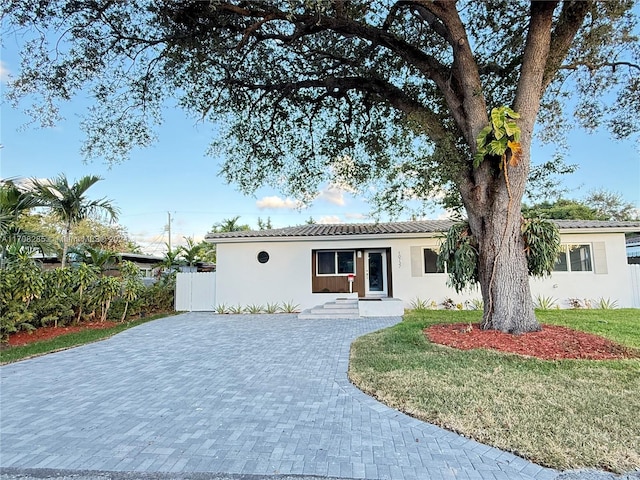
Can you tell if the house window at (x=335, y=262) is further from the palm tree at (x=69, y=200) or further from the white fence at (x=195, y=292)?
the palm tree at (x=69, y=200)

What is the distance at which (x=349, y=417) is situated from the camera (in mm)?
3953

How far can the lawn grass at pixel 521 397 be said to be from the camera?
3.07m

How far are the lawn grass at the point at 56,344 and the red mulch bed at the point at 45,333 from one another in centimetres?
27

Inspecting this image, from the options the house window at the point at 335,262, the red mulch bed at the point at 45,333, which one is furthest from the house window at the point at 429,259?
the red mulch bed at the point at 45,333

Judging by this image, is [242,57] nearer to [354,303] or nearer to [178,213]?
[354,303]

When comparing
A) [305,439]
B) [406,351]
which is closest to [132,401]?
[305,439]

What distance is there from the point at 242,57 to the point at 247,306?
9.30 m

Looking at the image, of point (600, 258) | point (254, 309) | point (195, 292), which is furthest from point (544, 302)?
point (195, 292)

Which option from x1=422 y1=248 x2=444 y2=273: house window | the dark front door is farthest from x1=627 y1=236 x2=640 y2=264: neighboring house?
the dark front door

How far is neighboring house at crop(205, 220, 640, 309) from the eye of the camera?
1280cm

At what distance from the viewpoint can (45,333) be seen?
30.8ft

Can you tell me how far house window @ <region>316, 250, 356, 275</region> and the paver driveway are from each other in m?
8.15

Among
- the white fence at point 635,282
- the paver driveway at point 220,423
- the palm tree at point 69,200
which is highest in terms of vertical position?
the palm tree at point 69,200

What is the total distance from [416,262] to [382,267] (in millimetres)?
2041
